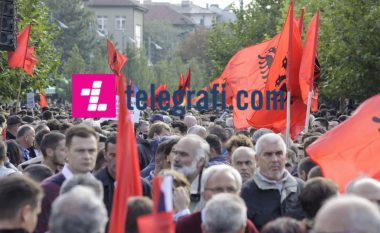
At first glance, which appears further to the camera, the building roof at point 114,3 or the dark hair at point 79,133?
the building roof at point 114,3

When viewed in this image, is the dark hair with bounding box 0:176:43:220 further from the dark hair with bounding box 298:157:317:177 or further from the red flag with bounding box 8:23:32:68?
the red flag with bounding box 8:23:32:68

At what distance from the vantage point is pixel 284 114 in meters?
16.3

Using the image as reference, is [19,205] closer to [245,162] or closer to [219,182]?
[219,182]

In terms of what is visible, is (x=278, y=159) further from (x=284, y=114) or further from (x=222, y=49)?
(x=222, y=49)

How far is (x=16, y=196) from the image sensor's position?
6938 mm

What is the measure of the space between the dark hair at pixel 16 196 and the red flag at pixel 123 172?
1.63 feet

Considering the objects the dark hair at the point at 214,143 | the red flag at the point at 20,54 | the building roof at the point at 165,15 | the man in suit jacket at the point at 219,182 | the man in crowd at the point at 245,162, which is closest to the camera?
the man in suit jacket at the point at 219,182

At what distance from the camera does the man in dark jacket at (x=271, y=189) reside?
927 cm

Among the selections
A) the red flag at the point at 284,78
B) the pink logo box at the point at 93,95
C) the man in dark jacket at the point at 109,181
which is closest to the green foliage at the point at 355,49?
the red flag at the point at 284,78

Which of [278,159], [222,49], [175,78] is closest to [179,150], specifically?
[278,159]

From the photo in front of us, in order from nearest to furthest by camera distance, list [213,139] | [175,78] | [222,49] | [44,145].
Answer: [44,145]
[213,139]
[222,49]
[175,78]

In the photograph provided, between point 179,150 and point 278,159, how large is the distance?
80cm

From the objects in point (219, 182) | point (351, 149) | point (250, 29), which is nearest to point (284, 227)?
Result: point (219, 182)

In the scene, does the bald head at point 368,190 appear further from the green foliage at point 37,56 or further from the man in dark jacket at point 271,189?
the green foliage at point 37,56
